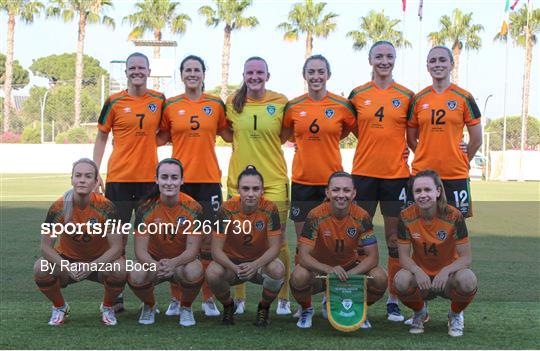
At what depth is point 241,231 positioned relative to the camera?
5195 millimetres

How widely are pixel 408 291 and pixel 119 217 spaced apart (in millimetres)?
2042

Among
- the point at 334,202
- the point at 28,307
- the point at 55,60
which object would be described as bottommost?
the point at 28,307

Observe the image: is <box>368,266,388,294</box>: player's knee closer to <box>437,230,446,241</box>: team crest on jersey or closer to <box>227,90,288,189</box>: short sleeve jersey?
<box>437,230,446,241</box>: team crest on jersey

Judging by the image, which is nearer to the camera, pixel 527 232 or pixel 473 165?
pixel 527 232

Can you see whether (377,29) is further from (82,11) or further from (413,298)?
(413,298)

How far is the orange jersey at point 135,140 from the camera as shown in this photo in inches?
220

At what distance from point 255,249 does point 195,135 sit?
94 centimetres

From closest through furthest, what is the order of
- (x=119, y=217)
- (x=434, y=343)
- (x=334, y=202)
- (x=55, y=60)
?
(x=434, y=343)
(x=334, y=202)
(x=119, y=217)
(x=55, y=60)

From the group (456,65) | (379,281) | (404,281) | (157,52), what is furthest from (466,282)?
(456,65)

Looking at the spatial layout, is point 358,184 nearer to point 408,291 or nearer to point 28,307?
point 408,291

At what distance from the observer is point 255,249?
207 inches

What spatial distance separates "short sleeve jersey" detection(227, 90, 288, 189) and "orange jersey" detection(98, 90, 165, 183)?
23.6 inches

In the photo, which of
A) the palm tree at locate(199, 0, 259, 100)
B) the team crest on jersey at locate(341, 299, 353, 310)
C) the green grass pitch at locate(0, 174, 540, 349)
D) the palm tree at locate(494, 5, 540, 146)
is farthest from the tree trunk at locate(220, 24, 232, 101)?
the team crest on jersey at locate(341, 299, 353, 310)

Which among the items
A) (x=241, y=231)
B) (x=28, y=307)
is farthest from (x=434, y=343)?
(x=28, y=307)
